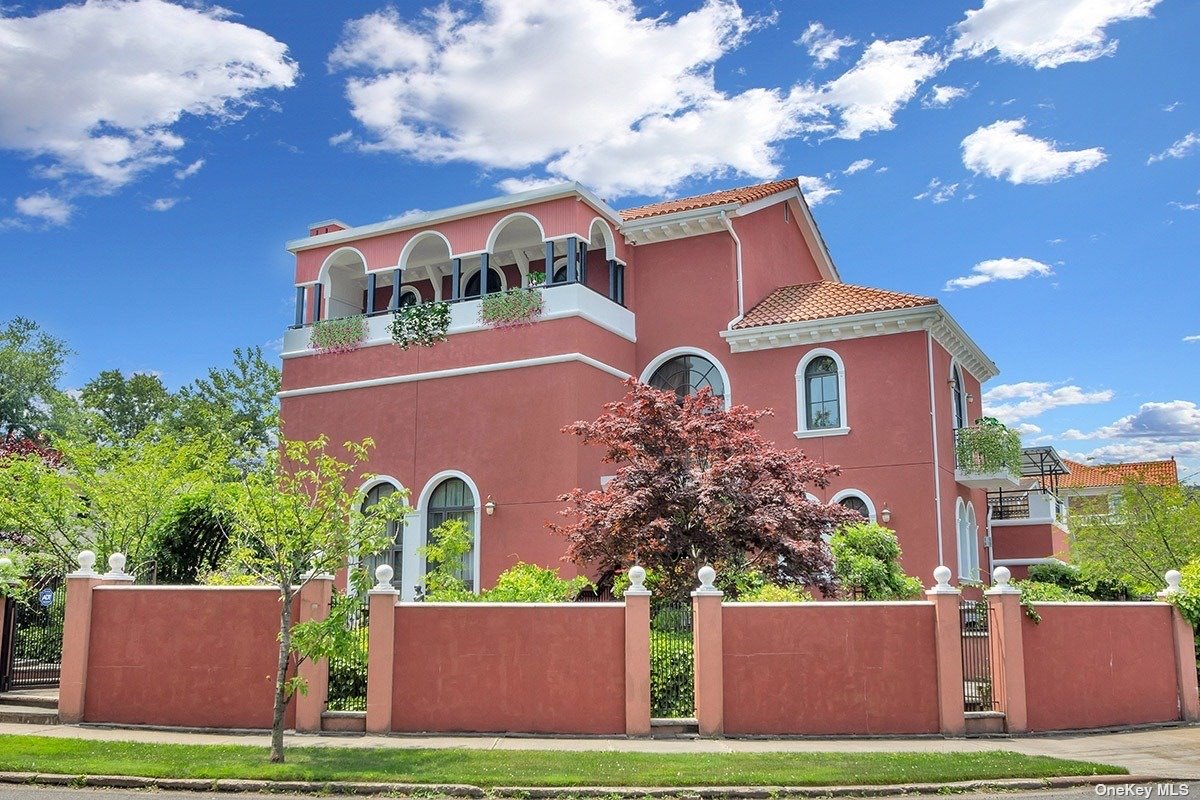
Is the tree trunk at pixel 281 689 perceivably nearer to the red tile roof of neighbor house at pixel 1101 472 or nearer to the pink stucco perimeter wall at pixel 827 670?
the pink stucco perimeter wall at pixel 827 670

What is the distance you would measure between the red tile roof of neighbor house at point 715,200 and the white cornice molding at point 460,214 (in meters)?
1.40

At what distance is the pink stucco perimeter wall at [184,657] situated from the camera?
45.2 feet

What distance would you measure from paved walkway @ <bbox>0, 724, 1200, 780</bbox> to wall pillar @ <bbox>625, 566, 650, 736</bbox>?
0.90 ft

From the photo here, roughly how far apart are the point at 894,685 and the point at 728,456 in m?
4.96

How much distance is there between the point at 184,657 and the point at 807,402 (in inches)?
528

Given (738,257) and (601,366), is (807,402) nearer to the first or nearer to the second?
(738,257)

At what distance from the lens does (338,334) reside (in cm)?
2394

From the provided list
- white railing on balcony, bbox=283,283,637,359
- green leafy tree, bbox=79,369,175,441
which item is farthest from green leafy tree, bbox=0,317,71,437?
white railing on balcony, bbox=283,283,637,359

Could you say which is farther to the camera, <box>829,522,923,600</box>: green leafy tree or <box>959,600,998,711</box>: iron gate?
<box>829,522,923,600</box>: green leafy tree

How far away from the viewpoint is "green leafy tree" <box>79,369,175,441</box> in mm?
48469

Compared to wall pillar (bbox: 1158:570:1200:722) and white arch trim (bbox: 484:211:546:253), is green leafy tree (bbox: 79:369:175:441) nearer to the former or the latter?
white arch trim (bbox: 484:211:546:253)

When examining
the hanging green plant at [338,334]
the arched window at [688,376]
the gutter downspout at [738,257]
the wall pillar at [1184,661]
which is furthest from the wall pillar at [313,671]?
the wall pillar at [1184,661]

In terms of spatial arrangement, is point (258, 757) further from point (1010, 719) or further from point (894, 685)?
point (1010, 719)

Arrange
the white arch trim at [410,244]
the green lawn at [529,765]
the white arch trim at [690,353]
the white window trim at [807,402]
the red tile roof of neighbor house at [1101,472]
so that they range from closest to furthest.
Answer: the green lawn at [529,765] → the white window trim at [807,402] → the white arch trim at [690,353] → the white arch trim at [410,244] → the red tile roof of neighbor house at [1101,472]
